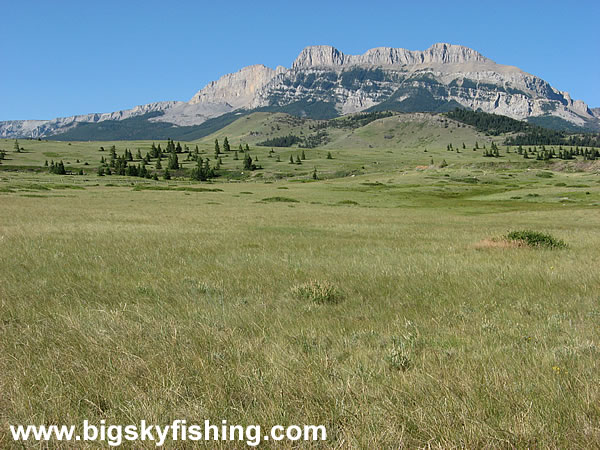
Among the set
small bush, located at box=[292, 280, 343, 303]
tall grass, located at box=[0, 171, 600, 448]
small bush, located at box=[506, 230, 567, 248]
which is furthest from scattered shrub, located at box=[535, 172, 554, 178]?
small bush, located at box=[292, 280, 343, 303]

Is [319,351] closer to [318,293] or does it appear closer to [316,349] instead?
[316,349]

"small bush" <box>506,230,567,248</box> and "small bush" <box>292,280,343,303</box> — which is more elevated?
"small bush" <box>292,280,343,303</box>

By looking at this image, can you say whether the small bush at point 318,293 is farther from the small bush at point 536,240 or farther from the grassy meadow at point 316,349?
the small bush at point 536,240

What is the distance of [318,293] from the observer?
798cm

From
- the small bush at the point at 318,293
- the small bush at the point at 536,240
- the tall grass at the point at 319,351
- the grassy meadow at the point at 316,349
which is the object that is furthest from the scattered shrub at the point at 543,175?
the small bush at the point at 318,293

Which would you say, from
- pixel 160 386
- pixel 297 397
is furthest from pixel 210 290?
pixel 297 397

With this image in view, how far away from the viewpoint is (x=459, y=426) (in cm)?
344

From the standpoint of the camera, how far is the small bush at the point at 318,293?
7891mm

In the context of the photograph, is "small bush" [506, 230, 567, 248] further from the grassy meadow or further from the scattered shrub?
the scattered shrub

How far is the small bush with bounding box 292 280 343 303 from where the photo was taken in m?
7.89

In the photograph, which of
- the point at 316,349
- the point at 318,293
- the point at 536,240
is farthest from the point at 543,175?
the point at 316,349

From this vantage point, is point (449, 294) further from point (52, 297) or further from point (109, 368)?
point (52, 297)

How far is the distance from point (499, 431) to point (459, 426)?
32 cm

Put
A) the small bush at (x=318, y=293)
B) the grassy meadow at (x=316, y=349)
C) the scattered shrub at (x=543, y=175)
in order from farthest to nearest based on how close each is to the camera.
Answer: the scattered shrub at (x=543, y=175)
the small bush at (x=318, y=293)
the grassy meadow at (x=316, y=349)
